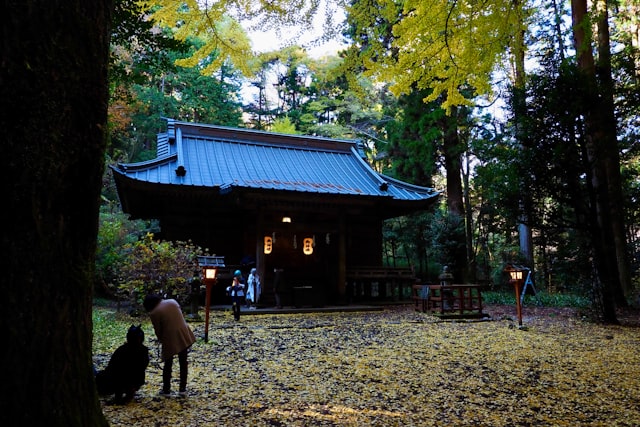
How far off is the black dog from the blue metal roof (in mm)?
6952

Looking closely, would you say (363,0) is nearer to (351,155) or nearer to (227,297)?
(227,297)

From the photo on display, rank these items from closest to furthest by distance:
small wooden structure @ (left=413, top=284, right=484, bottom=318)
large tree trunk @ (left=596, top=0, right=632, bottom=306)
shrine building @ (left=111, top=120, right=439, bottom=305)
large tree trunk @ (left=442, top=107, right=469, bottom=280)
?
1. large tree trunk @ (left=596, top=0, right=632, bottom=306)
2. small wooden structure @ (left=413, top=284, right=484, bottom=318)
3. shrine building @ (left=111, top=120, right=439, bottom=305)
4. large tree trunk @ (left=442, top=107, right=469, bottom=280)

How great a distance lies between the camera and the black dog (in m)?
3.42

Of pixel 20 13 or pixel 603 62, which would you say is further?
pixel 603 62

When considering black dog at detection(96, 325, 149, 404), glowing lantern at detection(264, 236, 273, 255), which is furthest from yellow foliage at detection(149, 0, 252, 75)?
glowing lantern at detection(264, 236, 273, 255)

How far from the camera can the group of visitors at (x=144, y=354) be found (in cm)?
343

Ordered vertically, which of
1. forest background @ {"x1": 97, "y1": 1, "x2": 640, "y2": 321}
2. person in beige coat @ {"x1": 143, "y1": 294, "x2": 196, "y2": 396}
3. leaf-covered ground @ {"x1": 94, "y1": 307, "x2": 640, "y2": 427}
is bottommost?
leaf-covered ground @ {"x1": 94, "y1": 307, "x2": 640, "y2": 427}

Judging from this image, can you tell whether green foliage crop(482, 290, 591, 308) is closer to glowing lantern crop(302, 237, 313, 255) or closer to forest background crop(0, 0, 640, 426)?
forest background crop(0, 0, 640, 426)

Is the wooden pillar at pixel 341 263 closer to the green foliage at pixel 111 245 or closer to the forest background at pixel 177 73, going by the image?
the forest background at pixel 177 73

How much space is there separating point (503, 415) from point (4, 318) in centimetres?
327

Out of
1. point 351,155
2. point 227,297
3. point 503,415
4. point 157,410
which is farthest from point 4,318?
point 351,155

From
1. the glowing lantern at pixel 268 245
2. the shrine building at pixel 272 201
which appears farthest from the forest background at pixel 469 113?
the glowing lantern at pixel 268 245

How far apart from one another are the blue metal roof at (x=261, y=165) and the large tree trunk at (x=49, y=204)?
27.4 ft

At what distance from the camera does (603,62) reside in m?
8.53
